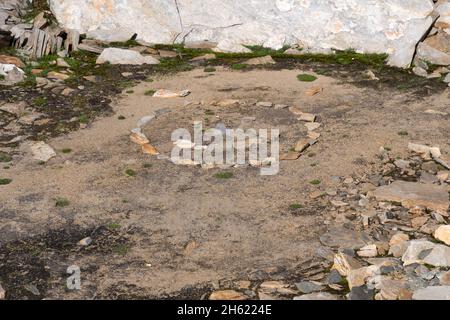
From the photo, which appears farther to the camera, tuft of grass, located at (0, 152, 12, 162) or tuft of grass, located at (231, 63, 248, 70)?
tuft of grass, located at (231, 63, 248, 70)

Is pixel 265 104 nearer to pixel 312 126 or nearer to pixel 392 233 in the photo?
pixel 312 126

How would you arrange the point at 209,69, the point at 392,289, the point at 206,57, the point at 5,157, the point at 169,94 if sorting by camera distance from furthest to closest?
the point at 206,57
the point at 209,69
the point at 169,94
the point at 5,157
the point at 392,289

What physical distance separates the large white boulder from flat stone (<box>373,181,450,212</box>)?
7.88 metres

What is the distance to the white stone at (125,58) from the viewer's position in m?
22.0

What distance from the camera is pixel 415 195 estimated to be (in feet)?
44.2

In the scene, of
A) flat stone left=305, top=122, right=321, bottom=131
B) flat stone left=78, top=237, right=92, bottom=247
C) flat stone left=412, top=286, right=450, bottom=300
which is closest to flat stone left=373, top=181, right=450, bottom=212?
flat stone left=412, top=286, right=450, bottom=300

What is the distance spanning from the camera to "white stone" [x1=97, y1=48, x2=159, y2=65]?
22047mm

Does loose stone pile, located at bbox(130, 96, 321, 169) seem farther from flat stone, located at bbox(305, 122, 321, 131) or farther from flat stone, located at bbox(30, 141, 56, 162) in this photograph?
flat stone, located at bbox(30, 141, 56, 162)

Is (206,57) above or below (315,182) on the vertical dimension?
below

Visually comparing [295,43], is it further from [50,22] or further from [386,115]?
[50,22]

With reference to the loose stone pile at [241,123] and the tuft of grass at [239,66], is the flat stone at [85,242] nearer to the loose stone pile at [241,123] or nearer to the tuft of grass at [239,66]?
the loose stone pile at [241,123]

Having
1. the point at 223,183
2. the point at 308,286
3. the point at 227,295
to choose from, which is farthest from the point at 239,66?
the point at 227,295

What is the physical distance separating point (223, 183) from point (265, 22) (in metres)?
10.0

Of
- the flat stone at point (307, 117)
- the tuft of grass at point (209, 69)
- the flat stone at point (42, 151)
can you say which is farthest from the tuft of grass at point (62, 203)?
the tuft of grass at point (209, 69)
